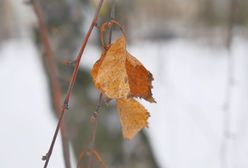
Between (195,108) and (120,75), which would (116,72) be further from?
(195,108)

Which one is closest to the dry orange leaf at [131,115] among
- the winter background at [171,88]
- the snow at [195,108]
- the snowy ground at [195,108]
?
the winter background at [171,88]

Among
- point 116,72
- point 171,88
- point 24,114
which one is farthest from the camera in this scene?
point 171,88

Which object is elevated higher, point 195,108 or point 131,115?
point 195,108

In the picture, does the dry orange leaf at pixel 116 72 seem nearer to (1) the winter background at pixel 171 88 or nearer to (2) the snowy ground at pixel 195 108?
(1) the winter background at pixel 171 88

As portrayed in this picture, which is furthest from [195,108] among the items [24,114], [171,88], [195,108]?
[24,114]

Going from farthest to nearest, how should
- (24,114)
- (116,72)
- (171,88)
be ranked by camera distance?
(171,88) < (24,114) < (116,72)

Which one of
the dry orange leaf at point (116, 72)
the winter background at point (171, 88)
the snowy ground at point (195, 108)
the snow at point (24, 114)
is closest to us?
the dry orange leaf at point (116, 72)

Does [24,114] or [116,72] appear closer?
[116,72]
